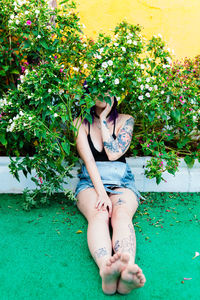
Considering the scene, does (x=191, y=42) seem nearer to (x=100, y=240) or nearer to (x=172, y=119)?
(x=172, y=119)

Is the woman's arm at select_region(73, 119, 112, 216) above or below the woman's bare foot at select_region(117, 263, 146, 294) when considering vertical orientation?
above

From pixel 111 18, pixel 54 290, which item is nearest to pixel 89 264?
pixel 54 290

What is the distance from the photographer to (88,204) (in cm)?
254

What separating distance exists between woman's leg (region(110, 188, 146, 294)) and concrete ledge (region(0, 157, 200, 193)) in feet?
1.77

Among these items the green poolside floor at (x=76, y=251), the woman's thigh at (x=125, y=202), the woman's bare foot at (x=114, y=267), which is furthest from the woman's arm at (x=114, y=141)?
the woman's bare foot at (x=114, y=267)

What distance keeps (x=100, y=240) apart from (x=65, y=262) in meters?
0.28

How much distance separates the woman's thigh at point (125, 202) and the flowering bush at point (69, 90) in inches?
13.8

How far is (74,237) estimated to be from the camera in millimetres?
2428

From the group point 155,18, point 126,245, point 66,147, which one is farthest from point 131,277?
point 155,18

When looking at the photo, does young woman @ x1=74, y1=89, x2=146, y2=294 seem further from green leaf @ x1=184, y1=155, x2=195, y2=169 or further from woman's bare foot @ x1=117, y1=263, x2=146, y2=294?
green leaf @ x1=184, y1=155, x2=195, y2=169

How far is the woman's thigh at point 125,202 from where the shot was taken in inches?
96.5

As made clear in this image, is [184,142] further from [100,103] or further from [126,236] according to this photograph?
[126,236]

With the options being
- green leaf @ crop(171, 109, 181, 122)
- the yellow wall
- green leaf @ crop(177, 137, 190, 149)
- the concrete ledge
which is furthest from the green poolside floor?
the yellow wall

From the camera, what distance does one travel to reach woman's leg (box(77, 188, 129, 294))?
1689mm
